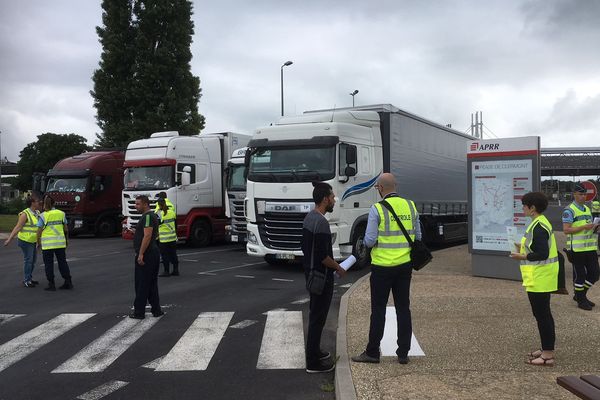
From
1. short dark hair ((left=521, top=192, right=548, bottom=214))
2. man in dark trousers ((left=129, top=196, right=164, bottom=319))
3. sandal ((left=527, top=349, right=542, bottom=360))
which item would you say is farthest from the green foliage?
sandal ((left=527, top=349, right=542, bottom=360))

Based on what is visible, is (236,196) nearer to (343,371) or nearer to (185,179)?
(185,179)

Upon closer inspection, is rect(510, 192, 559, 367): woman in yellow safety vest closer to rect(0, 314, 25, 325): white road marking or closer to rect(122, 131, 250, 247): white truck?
rect(0, 314, 25, 325): white road marking

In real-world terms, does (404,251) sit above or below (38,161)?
below

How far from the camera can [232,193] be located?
53.8 feet

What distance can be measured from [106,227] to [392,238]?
20374 millimetres

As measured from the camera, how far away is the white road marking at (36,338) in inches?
238

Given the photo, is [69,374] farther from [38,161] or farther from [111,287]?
[38,161]

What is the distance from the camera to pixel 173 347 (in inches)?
246

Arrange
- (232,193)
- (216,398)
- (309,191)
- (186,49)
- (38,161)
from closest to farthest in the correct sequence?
(216,398), (309,191), (232,193), (186,49), (38,161)

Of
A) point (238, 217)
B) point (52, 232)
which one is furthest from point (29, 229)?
point (238, 217)

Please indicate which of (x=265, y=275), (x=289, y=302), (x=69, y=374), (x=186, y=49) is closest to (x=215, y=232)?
(x=265, y=275)

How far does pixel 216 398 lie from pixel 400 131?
407 inches

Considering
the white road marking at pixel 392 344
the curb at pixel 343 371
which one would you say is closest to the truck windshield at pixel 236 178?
the curb at pixel 343 371

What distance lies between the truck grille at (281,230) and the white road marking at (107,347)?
15.1 ft
